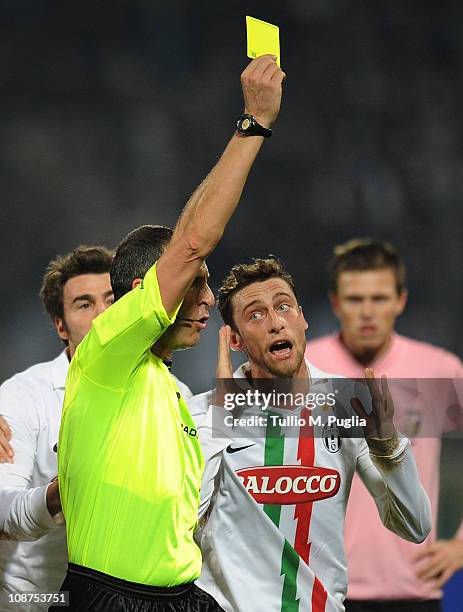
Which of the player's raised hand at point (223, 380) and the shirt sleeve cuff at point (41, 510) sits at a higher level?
the player's raised hand at point (223, 380)

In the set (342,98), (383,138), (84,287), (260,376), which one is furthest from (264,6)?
(260,376)

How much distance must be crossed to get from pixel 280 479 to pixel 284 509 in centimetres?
11

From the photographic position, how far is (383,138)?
304 inches

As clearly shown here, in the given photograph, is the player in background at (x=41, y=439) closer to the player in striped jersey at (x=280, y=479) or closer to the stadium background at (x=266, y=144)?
the player in striped jersey at (x=280, y=479)

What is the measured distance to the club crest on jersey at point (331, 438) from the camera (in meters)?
3.25

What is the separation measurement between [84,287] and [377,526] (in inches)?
64.8

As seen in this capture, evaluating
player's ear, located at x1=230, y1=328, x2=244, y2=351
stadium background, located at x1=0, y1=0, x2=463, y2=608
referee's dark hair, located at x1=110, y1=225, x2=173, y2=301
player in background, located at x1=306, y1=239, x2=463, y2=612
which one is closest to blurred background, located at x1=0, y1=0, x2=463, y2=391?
stadium background, located at x1=0, y1=0, x2=463, y2=608

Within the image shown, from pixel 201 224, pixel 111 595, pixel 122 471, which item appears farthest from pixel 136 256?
pixel 111 595

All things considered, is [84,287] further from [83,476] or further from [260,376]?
[83,476]

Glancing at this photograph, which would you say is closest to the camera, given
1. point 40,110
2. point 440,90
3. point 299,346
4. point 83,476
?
point 83,476

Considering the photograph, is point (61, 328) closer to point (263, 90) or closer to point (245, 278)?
point (245, 278)

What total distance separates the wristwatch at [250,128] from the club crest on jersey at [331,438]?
1.50 metres

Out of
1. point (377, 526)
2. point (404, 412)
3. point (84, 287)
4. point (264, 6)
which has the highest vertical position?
point (264, 6)

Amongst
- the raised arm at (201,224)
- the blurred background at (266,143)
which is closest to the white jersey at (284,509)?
the raised arm at (201,224)
